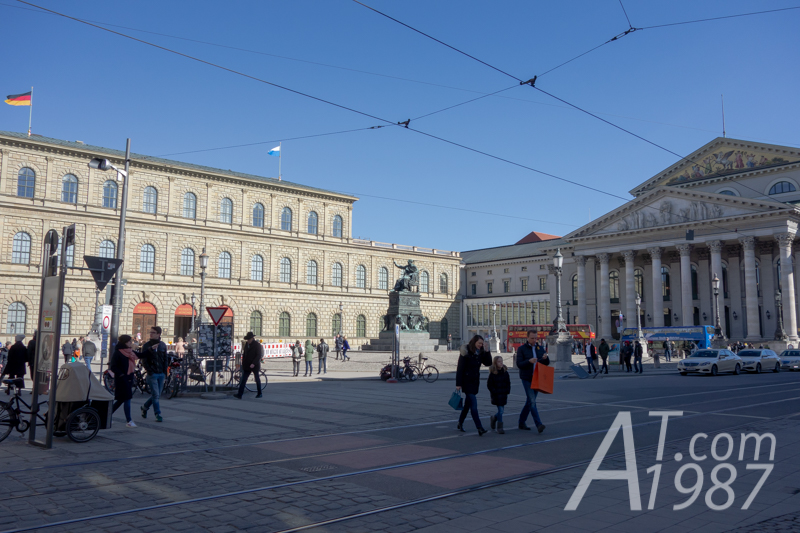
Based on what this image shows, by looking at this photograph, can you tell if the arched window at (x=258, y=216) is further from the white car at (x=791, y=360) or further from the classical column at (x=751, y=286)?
the white car at (x=791, y=360)

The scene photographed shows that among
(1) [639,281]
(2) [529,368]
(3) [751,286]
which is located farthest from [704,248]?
(2) [529,368]

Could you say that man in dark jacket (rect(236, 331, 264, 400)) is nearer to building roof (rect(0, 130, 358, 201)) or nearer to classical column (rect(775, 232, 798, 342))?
building roof (rect(0, 130, 358, 201))

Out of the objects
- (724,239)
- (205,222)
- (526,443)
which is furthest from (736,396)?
(205,222)

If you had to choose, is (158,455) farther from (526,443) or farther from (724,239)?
(724,239)

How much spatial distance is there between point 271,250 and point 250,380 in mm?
38398

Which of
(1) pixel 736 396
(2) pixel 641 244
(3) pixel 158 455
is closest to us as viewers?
(3) pixel 158 455

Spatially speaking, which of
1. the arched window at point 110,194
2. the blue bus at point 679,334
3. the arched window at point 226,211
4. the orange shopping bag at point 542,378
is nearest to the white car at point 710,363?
the blue bus at point 679,334

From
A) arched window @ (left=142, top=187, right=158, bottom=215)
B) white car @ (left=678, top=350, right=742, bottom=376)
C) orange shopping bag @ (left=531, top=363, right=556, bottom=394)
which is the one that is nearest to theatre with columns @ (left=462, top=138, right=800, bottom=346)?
white car @ (left=678, top=350, right=742, bottom=376)

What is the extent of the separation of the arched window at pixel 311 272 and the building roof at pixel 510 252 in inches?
1195

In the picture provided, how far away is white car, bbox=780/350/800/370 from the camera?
38.3 meters

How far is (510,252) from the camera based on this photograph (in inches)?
3506

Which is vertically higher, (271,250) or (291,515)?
(271,250)

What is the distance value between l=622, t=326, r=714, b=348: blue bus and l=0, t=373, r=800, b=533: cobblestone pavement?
39.7m

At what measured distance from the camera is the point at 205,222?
59750 millimetres
